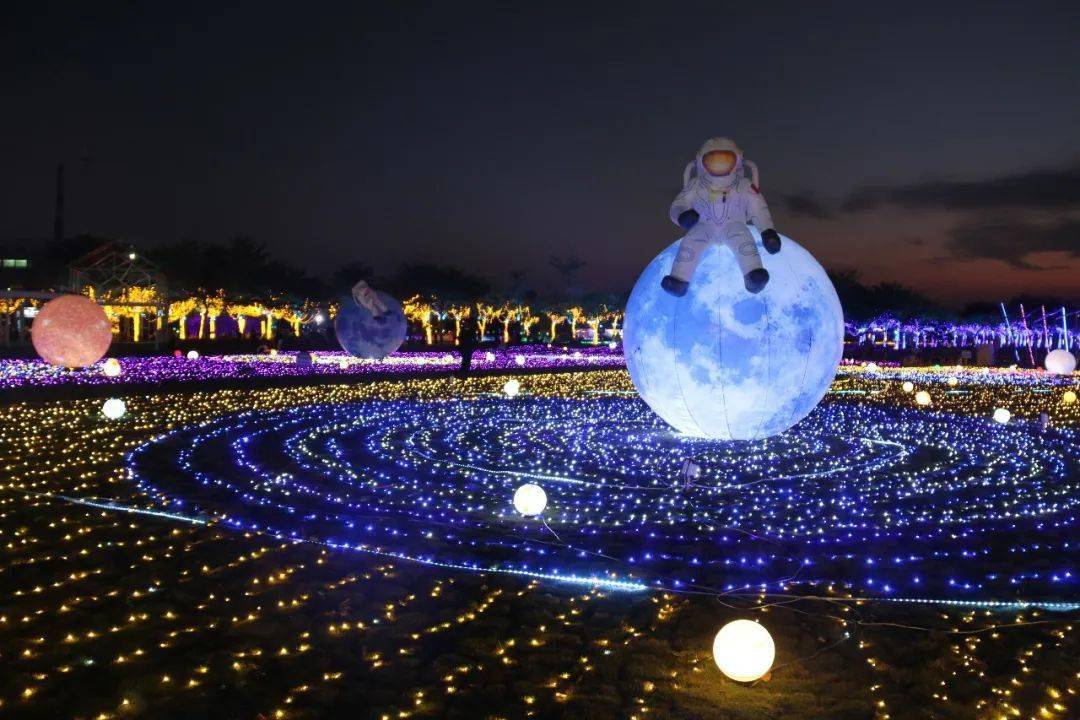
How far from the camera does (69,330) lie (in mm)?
23172

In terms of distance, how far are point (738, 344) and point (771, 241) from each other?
125 cm

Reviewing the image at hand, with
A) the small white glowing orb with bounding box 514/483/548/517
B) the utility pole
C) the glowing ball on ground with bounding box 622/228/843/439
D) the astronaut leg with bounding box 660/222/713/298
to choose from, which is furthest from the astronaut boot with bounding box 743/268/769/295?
the utility pole

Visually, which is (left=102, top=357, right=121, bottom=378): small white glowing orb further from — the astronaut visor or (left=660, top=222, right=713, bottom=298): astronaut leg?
the astronaut visor

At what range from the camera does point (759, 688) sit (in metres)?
4.73

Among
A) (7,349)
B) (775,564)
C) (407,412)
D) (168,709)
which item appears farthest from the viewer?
(7,349)

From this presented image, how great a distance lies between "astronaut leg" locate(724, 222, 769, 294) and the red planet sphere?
19204 millimetres

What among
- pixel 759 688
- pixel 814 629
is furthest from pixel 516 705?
pixel 814 629

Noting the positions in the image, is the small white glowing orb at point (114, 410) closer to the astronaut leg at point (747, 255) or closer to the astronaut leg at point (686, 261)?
the astronaut leg at point (686, 261)

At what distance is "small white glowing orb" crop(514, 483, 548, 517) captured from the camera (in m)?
8.45

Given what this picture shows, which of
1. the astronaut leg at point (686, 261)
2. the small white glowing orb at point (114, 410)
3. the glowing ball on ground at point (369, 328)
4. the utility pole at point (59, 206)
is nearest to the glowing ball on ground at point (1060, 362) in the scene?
the glowing ball on ground at point (369, 328)

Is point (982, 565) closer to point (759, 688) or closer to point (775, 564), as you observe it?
point (775, 564)

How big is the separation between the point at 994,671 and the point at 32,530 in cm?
780

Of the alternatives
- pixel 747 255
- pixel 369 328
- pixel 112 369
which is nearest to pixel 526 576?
pixel 747 255

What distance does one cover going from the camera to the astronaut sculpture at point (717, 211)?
1003 cm
